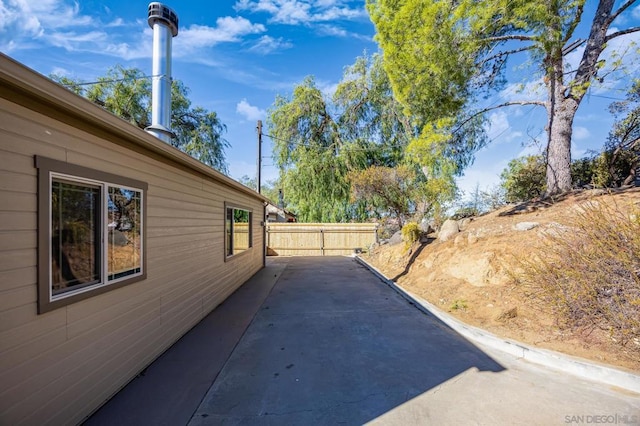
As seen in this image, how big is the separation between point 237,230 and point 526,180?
34.8 ft

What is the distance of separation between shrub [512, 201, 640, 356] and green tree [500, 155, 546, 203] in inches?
318

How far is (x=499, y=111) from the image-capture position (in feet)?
28.1

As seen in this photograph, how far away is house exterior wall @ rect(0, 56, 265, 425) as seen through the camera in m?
1.83

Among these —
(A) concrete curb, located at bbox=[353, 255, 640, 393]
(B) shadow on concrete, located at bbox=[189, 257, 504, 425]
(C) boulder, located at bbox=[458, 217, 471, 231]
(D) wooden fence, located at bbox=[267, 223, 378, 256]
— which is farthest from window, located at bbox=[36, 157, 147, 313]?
(D) wooden fence, located at bbox=[267, 223, 378, 256]

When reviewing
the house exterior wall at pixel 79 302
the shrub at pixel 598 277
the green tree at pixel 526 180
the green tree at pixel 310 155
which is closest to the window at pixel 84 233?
the house exterior wall at pixel 79 302

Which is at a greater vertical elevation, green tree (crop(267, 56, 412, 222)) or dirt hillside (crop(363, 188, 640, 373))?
green tree (crop(267, 56, 412, 222))

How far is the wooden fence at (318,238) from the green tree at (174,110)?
553 centimetres

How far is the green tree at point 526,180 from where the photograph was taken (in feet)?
34.7

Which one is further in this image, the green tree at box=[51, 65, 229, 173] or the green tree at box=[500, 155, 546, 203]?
the green tree at box=[51, 65, 229, 173]

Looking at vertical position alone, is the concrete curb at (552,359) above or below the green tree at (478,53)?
below

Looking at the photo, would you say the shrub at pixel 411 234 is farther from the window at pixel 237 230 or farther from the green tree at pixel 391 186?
the window at pixel 237 230

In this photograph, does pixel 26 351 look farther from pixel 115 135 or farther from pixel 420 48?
pixel 420 48

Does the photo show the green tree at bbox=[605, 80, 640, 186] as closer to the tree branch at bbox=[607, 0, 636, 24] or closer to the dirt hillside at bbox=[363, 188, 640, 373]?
the tree branch at bbox=[607, 0, 636, 24]

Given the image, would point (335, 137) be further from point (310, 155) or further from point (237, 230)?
point (237, 230)
